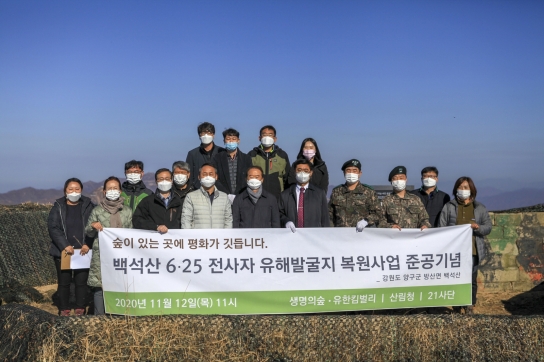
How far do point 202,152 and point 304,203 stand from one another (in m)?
1.91

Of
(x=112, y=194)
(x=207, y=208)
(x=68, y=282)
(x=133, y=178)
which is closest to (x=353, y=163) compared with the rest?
(x=207, y=208)

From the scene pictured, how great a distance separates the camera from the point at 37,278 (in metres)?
10.8

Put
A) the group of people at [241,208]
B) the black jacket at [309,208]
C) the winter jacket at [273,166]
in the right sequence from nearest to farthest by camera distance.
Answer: the group of people at [241,208], the black jacket at [309,208], the winter jacket at [273,166]

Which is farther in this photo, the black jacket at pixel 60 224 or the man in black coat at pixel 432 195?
the man in black coat at pixel 432 195

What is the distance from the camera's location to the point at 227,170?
7781 millimetres

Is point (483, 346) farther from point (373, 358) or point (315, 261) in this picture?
point (315, 261)

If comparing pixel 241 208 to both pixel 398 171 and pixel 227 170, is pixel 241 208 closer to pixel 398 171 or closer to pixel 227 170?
pixel 227 170

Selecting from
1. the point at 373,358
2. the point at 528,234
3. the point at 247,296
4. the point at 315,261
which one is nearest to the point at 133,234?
the point at 247,296

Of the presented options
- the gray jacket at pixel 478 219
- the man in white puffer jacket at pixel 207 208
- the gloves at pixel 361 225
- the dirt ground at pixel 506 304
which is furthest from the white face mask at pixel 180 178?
the dirt ground at pixel 506 304

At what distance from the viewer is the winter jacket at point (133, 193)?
23.1 ft

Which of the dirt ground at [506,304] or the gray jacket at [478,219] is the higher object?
Result: the gray jacket at [478,219]

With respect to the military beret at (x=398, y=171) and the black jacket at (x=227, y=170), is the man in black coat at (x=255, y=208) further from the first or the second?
the military beret at (x=398, y=171)

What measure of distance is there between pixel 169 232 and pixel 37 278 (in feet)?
18.7

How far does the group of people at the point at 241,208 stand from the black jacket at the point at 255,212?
1 cm
